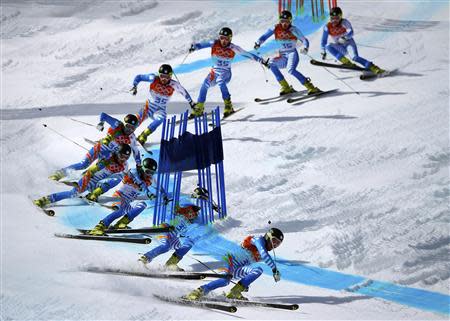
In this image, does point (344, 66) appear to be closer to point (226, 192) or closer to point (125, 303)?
point (226, 192)

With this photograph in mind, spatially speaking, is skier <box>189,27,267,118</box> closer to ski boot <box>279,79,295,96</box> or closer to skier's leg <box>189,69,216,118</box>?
skier's leg <box>189,69,216,118</box>

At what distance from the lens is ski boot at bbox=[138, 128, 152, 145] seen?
1766 cm

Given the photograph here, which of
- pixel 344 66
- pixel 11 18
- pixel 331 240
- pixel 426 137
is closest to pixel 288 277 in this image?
pixel 331 240

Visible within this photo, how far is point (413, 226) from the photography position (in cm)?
1454

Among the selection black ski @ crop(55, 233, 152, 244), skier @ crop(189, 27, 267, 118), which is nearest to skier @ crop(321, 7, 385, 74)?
skier @ crop(189, 27, 267, 118)

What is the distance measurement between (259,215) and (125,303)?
3.26m

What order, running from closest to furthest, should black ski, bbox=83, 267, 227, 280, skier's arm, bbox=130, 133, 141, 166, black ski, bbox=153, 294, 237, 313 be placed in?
black ski, bbox=153, 294, 237, 313 → black ski, bbox=83, 267, 227, 280 → skier's arm, bbox=130, 133, 141, 166

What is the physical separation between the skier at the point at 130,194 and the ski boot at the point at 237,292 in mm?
2517

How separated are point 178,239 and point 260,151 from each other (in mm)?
3793

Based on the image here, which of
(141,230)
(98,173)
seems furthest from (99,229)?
(98,173)

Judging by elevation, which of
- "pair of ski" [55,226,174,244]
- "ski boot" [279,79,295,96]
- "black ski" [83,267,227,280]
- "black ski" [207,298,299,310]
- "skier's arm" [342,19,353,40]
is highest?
"skier's arm" [342,19,353,40]

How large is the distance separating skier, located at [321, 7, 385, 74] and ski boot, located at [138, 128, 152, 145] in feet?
15.0

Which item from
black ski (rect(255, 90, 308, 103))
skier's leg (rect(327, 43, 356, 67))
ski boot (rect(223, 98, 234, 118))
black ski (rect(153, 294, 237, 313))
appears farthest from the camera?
skier's leg (rect(327, 43, 356, 67))

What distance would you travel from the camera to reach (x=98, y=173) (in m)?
15.4
